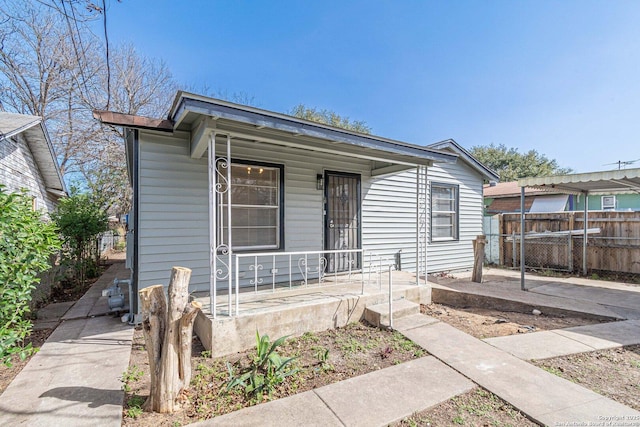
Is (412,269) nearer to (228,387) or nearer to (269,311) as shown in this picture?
(269,311)

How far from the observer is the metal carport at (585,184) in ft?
17.7

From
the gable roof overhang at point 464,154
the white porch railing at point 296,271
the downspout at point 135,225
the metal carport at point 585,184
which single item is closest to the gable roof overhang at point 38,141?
the downspout at point 135,225

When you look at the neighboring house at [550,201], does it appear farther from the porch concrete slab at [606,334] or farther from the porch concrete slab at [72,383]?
the porch concrete slab at [72,383]

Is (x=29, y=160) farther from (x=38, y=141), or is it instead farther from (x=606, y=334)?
(x=606, y=334)

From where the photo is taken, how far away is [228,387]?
7.75 ft

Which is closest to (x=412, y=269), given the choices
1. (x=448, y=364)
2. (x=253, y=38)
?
(x=448, y=364)

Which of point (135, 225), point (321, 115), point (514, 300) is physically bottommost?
point (514, 300)

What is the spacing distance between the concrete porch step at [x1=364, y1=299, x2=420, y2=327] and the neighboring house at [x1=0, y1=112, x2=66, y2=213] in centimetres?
626

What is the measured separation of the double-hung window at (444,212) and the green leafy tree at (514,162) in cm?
2300

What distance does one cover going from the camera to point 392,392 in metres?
2.41

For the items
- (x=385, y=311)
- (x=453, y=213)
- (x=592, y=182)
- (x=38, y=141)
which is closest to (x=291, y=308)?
(x=385, y=311)

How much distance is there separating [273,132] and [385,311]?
2.87 m

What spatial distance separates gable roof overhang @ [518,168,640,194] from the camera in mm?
5367

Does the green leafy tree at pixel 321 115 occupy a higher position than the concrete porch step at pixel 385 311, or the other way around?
the green leafy tree at pixel 321 115
